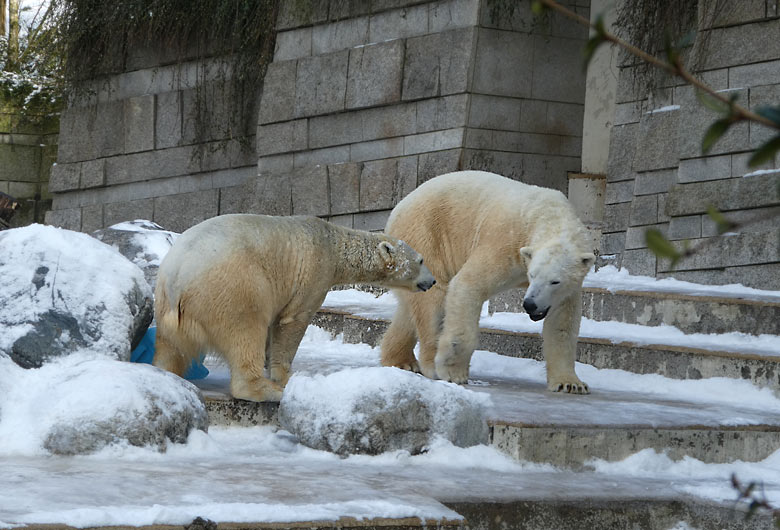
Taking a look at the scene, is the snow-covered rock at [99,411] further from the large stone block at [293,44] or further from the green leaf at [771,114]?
the large stone block at [293,44]

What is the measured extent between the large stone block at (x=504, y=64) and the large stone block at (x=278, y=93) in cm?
195

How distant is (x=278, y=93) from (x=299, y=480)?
6812mm

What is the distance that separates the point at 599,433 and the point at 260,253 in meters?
1.56

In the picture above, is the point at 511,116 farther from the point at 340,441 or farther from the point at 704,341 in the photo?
the point at 340,441

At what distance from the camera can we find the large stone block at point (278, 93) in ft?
31.6

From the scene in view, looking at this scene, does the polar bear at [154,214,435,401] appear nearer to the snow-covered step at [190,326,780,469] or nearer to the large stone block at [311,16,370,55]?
the snow-covered step at [190,326,780,469]

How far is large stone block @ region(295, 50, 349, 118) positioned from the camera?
30.2ft

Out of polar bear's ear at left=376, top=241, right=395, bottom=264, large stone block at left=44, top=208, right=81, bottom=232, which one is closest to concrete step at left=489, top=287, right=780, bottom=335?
polar bear's ear at left=376, top=241, right=395, bottom=264

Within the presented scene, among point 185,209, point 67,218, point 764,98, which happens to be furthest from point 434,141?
point 67,218

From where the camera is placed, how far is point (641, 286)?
22.7 ft

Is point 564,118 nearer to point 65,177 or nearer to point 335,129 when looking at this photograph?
point 335,129

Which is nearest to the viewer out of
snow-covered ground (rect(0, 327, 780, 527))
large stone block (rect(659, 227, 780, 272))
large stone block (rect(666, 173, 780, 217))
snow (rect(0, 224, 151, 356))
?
snow-covered ground (rect(0, 327, 780, 527))

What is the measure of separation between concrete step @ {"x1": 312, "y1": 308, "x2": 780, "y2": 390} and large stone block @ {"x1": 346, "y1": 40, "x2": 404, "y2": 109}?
102 inches

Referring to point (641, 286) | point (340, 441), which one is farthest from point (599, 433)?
point (641, 286)
